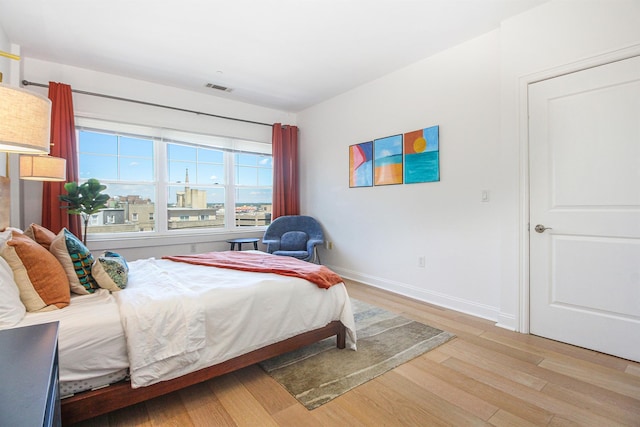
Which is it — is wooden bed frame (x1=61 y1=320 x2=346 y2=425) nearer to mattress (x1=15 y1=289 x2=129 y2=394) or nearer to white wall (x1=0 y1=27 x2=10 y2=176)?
mattress (x1=15 y1=289 x2=129 y2=394)

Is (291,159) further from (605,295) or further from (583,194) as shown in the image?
(605,295)

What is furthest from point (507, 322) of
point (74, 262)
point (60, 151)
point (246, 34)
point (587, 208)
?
point (60, 151)

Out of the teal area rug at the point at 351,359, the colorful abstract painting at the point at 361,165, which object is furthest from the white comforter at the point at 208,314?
the colorful abstract painting at the point at 361,165

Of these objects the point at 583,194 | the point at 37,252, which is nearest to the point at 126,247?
the point at 37,252

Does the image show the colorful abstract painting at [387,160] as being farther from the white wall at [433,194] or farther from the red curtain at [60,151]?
the red curtain at [60,151]

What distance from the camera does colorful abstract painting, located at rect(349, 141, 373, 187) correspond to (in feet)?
13.3

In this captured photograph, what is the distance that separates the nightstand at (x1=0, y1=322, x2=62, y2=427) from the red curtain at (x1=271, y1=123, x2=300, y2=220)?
4033 mm

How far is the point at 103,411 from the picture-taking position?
4.81ft

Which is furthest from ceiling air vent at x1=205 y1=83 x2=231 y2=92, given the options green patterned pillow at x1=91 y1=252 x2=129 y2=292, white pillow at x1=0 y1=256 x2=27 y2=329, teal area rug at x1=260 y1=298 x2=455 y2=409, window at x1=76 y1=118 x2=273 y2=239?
teal area rug at x1=260 y1=298 x2=455 y2=409

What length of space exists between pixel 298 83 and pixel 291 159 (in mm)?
1397

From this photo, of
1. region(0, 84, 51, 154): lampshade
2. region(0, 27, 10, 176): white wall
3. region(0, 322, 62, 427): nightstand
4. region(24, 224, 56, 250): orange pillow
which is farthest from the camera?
region(0, 27, 10, 176): white wall

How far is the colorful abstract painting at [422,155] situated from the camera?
330cm

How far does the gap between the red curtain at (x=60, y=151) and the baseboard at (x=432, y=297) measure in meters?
3.48

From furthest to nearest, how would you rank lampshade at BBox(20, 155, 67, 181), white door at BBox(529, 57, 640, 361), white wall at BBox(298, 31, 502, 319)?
white wall at BBox(298, 31, 502, 319) < lampshade at BBox(20, 155, 67, 181) < white door at BBox(529, 57, 640, 361)
